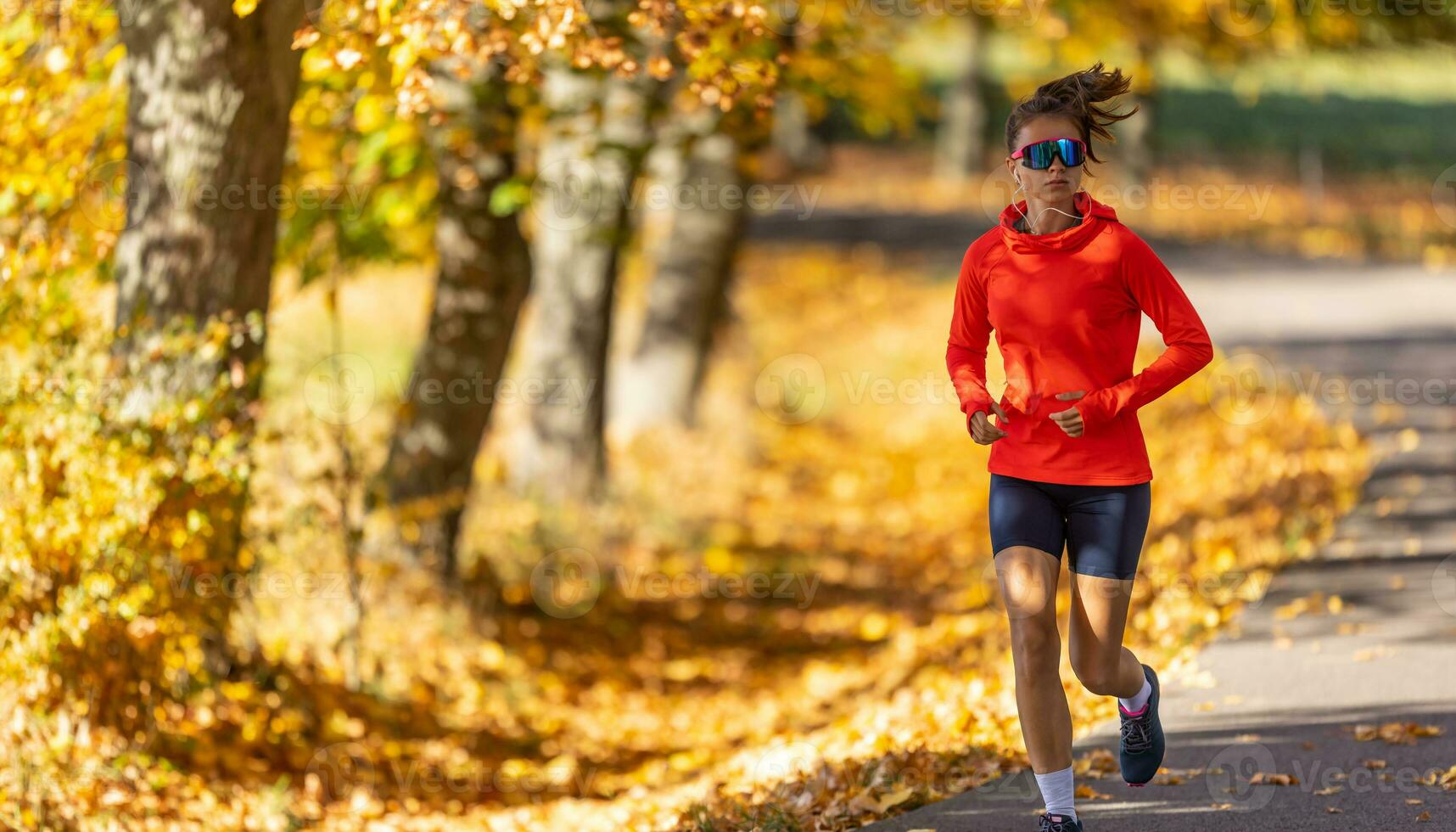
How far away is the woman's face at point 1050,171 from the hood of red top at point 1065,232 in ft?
0.21

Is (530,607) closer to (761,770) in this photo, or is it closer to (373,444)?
(373,444)

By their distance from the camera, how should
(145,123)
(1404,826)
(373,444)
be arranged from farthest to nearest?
(373,444) → (145,123) → (1404,826)

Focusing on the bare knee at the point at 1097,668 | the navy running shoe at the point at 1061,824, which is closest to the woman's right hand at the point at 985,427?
the bare knee at the point at 1097,668

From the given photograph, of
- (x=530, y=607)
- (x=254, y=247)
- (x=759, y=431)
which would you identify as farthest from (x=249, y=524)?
(x=759, y=431)

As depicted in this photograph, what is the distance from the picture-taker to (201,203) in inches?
254

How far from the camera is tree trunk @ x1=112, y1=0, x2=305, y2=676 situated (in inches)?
245

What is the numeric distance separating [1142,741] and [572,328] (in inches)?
311

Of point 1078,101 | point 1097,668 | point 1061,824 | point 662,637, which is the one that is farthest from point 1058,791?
point 662,637

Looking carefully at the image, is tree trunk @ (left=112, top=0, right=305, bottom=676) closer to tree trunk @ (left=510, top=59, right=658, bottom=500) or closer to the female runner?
the female runner

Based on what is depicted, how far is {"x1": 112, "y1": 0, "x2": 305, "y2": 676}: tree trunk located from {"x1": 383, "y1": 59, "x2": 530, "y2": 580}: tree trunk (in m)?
2.36

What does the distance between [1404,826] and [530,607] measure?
→ 6.63m

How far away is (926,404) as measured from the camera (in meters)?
17.5

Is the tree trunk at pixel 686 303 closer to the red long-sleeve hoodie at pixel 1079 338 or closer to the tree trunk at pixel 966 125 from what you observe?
the red long-sleeve hoodie at pixel 1079 338

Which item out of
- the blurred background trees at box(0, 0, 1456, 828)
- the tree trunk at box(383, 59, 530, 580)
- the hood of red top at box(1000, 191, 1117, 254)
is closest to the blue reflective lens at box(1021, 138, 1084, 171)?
the hood of red top at box(1000, 191, 1117, 254)
